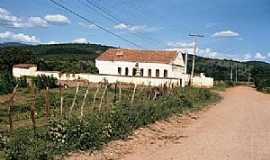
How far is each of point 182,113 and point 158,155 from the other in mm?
13297

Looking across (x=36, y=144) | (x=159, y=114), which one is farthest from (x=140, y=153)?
(x=159, y=114)

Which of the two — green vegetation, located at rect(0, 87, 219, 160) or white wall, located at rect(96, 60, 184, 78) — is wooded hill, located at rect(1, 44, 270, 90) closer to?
white wall, located at rect(96, 60, 184, 78)

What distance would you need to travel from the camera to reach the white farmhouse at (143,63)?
70062 mm

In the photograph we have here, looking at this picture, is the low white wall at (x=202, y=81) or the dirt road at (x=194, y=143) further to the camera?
the low white wall at (x=202, y=81)

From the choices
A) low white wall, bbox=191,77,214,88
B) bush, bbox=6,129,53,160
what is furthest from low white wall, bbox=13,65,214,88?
bush, bbox=6,129,53,160

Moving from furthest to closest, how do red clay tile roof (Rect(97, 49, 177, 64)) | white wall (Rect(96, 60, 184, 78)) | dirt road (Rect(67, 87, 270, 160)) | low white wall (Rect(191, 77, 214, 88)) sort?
low white wall (Rect(191, 77, 214, 88))
red clay tile roof (Rect(97, 49, 177, 64))
white wall (Rect(96, 60, 184, 78))
dirt road (Rect(67, 87, 270, 160))

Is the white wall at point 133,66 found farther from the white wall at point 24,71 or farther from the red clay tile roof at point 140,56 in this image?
→ the white wall at point 24,71

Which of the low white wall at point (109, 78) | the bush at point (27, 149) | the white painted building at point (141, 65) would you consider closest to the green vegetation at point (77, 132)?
the bush at point (27, 149)

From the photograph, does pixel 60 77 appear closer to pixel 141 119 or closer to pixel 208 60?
pixel 141 119

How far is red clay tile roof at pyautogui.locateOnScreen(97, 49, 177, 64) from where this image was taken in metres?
70.6

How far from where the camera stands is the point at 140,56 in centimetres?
7288

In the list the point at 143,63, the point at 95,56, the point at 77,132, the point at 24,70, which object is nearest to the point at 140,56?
the point at 143,63

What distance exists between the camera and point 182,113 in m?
25.5

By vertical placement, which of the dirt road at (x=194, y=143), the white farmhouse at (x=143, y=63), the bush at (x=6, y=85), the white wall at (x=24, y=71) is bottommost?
the dirt road at (x=194, y=143)
